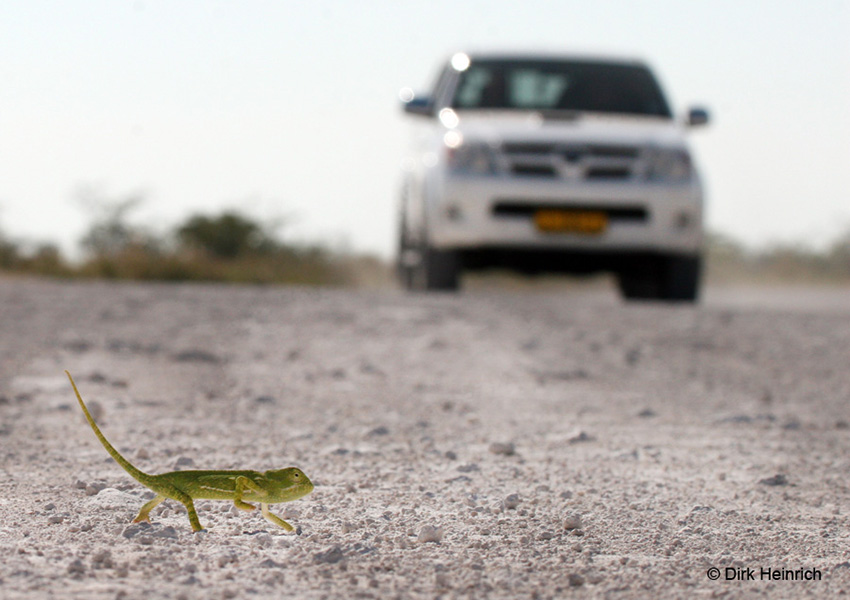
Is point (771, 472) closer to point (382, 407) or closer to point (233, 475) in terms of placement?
point (382, 407)

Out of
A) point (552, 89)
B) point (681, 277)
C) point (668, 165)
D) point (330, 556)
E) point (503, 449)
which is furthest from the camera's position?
point (552, 89)

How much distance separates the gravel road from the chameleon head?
0.47ft

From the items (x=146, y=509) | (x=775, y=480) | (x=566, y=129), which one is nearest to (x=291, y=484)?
(x=146, y=509)

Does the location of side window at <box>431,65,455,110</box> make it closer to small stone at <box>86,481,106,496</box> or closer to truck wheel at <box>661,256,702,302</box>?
truck wheel at <box>661,256,702,302</box>

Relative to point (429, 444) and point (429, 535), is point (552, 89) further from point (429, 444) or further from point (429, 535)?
A: point (429, 535)

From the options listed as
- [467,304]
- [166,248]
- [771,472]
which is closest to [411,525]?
[771,472]

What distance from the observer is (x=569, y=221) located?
6824mm

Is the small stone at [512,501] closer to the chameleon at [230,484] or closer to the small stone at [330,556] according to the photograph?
the small stone at [330,556]

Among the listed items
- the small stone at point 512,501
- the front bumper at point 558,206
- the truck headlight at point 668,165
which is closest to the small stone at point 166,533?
the small stone at point 512,501

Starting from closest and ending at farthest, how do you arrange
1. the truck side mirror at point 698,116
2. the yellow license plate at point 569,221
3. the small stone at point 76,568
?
the small stone at point 76,568
the yellow license plate at point 569,221
the truck side mirror at point 698,116

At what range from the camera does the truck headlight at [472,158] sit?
6836 mm

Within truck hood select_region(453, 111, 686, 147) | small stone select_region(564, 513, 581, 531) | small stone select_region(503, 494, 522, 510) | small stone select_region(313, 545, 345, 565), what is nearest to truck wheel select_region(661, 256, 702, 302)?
truck hood select_region(453, 111, 686, 147)

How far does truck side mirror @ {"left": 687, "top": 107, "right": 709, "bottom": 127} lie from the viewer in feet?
24.5

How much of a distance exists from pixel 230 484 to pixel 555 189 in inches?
198
